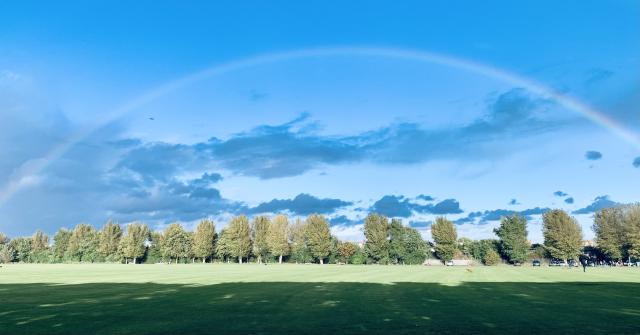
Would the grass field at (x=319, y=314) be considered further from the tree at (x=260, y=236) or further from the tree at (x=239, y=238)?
the tree at (x=260, y=236)

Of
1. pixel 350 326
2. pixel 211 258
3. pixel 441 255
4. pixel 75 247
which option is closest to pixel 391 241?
pixel 441 255

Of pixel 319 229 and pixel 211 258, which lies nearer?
pixel 319 229

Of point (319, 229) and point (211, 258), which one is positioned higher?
point (319, 229)

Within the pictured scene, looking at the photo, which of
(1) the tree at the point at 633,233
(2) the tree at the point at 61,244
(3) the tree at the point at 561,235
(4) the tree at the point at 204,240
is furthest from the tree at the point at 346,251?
(2) the tree at the point at 61,244

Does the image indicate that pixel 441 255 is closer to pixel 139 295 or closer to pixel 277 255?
pixel 277 255

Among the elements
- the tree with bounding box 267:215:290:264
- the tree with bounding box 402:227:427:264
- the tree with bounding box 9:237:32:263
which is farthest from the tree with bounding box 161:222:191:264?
the tree with bounding box 9:237:32:263

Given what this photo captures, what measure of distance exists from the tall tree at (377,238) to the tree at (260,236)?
3434 cm

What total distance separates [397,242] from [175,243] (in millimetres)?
78811

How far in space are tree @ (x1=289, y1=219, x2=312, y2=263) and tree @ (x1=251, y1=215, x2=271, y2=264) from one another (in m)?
9.02

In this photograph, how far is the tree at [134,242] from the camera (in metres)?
159

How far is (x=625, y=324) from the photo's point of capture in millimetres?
15812

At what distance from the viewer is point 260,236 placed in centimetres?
15425

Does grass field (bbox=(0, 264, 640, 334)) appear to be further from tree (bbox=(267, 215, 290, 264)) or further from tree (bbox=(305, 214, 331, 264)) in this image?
tree (bbox=(267, 215, 290, 264))

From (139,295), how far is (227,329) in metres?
15.0
